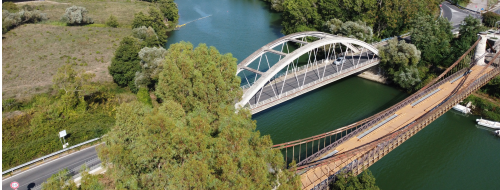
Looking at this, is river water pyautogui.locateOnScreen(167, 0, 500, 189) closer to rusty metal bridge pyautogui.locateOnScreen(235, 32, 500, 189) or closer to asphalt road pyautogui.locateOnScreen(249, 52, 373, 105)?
asphalt road pyautogui.locateOnScreen(249, 52, 373, 105)

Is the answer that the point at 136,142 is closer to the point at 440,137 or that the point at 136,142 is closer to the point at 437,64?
the point at 440,137

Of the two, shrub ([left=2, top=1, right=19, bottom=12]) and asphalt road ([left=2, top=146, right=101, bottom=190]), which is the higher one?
shrub ([left=2, top=1, right=19, bottom=12])

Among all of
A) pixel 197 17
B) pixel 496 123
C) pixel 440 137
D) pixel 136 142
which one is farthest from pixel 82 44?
pixel 496 123

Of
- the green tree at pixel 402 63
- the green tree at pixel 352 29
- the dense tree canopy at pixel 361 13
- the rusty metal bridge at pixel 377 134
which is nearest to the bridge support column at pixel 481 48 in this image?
the rusty metal bridge at pixel 377 134

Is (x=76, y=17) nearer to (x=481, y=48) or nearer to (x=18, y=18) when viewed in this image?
(x=18, y=18)

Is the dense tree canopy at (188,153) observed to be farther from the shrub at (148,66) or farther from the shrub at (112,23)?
the shrub at (112,23)

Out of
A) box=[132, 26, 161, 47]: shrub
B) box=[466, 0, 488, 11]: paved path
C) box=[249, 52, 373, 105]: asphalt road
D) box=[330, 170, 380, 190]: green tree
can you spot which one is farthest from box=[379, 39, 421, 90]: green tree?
box=[466, 0, 488, 11]: paved path

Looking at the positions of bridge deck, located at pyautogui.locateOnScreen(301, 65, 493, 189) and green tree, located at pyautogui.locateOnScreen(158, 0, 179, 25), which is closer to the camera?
bridge deck, located at pyautogui.locateOnScreen(301, 65, 493, 189)
